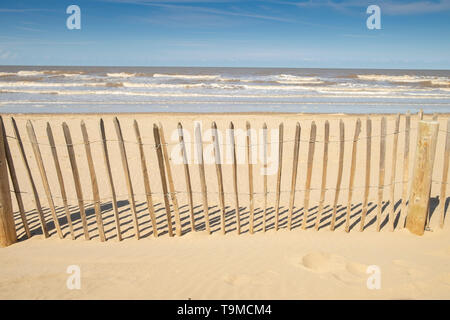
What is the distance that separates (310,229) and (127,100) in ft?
54.4

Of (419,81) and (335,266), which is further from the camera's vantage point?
(419,81)

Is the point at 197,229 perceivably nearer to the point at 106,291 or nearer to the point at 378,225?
the point at 106,291

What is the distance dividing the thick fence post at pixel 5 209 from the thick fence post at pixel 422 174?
16.7 ft

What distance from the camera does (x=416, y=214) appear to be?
4293 mm

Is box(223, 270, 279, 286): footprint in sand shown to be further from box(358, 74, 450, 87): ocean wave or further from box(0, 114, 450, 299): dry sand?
box(358, 74, 450, 87): ocean wave

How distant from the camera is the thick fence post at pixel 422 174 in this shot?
13.2 ft

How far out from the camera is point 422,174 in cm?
416

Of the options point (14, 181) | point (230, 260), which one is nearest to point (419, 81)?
point (230, 260)

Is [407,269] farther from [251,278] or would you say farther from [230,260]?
[230,260]

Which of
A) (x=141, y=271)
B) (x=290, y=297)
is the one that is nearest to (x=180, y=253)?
(x=141, y=271)

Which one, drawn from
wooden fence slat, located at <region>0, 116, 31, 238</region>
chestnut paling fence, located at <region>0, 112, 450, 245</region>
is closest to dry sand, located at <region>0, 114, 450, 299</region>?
chestnut paling fence, located at <region>0, 112, 450, 245</region>

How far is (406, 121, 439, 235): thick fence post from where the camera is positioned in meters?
4.03

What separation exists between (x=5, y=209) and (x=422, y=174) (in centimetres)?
523

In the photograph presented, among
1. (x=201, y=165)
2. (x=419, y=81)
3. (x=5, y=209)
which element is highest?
(x=419, y=81)
